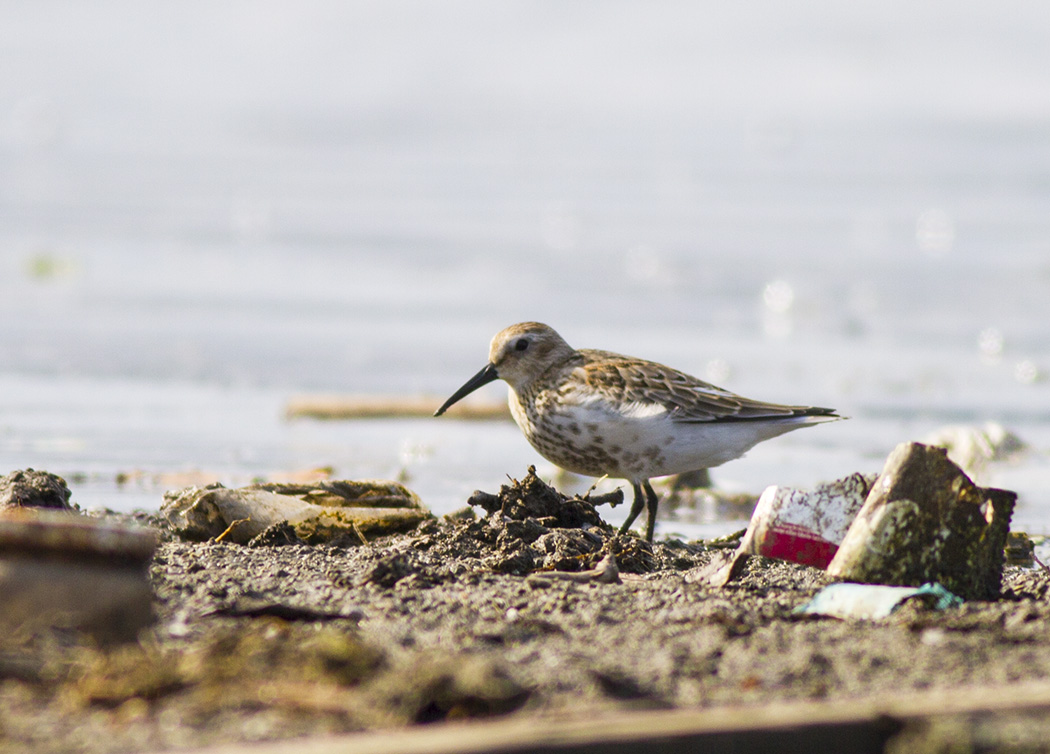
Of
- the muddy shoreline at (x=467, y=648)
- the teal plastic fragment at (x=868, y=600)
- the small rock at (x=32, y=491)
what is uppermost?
the small rock at (x=32, y=491)

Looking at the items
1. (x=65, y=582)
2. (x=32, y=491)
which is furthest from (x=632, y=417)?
(x=65, y=582)

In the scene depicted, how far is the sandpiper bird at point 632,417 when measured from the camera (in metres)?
5.48

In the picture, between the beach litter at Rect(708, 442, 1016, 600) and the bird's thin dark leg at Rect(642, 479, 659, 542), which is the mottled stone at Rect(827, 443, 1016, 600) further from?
the bird's thin dark leg at Rect(642, 479, 659, 542)

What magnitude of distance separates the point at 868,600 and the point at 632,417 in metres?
1.94

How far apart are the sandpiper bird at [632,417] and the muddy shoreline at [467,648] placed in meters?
0.93

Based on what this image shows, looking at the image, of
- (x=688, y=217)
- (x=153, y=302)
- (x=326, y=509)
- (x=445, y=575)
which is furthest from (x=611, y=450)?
(x=688, y=217)

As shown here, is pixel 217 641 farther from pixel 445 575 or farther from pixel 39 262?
pixel 39 262

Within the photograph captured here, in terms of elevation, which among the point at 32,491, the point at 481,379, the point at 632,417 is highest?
the point at 481,379

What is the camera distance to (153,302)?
1467cm

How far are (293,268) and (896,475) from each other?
1473 centimetres

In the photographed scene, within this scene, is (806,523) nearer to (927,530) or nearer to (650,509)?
(927,530)

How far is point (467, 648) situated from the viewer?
3186 millimetres

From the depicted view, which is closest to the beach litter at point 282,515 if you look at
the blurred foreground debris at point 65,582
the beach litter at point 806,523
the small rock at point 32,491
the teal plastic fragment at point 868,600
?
the small rock at point 32,491

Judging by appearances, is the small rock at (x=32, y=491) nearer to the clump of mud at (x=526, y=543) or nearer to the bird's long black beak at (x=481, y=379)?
the clump of mud at (x=526, y=543)
